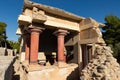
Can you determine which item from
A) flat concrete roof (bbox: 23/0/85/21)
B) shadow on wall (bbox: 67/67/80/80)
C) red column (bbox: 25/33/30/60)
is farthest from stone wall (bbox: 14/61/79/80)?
flat concrete roof (bbox: 23/0/85/21)

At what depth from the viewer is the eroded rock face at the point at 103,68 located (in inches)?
277

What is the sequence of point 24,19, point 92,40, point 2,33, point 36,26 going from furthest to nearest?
1. point 2,33
2. point 92,40
3. point 36,26
4. point 24,19

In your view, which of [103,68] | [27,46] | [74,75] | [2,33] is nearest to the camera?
[103,68]

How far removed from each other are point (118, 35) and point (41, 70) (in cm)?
2141

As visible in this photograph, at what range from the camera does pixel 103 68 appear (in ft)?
23.6

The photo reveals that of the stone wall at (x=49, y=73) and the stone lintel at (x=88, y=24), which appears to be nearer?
the stone wall at (x=49, y=73)

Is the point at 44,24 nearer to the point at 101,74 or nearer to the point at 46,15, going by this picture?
the point at 46,15

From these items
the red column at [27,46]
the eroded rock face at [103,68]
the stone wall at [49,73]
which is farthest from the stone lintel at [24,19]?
the eroded rock face at [103,68]

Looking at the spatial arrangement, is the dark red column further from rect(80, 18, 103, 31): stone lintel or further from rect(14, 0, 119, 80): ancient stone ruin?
rect(80, 18, 103, 31): stone lintel

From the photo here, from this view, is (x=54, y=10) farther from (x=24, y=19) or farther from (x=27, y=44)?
(x=27, y=44)

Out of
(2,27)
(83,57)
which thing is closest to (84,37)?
(83,57)

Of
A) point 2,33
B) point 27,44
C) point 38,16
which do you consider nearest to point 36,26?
point 38,16

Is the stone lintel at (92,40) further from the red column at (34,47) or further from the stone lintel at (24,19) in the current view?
the stone lintel at (24,19)

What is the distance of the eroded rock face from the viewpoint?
7.04 m
